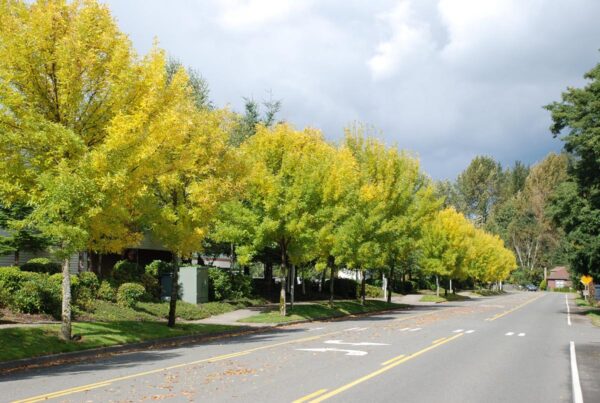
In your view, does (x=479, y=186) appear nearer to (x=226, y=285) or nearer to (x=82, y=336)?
(x=226, y=285)

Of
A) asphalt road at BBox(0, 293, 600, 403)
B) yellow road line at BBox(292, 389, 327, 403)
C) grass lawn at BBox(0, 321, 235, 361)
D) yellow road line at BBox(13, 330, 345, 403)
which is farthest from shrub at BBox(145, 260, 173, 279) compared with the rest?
yellow road line at BBox(292, 389, 327, 403)

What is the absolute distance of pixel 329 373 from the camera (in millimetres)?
11555

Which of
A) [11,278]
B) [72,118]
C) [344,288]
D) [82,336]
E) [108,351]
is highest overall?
[72,118]

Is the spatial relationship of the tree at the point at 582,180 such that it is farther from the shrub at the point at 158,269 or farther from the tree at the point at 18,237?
the tree at the point at 18,237

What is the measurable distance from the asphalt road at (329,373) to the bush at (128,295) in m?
7.47

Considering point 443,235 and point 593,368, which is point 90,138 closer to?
point 593,368

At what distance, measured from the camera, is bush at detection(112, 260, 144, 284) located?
28453 millimetres

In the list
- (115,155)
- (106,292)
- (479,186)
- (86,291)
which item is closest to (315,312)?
(106,292)

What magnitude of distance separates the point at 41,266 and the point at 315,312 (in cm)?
1385

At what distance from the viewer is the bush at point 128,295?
2475cm

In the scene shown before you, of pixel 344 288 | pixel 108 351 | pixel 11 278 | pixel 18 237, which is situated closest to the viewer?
pixel 108 351

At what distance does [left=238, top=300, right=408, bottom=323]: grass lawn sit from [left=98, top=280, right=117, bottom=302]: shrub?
544 cm

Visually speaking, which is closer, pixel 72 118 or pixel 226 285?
pixel 72 118

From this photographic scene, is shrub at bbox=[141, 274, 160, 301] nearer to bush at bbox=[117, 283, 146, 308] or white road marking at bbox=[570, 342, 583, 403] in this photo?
bush at bbox=[117, 283, 146, 308]
